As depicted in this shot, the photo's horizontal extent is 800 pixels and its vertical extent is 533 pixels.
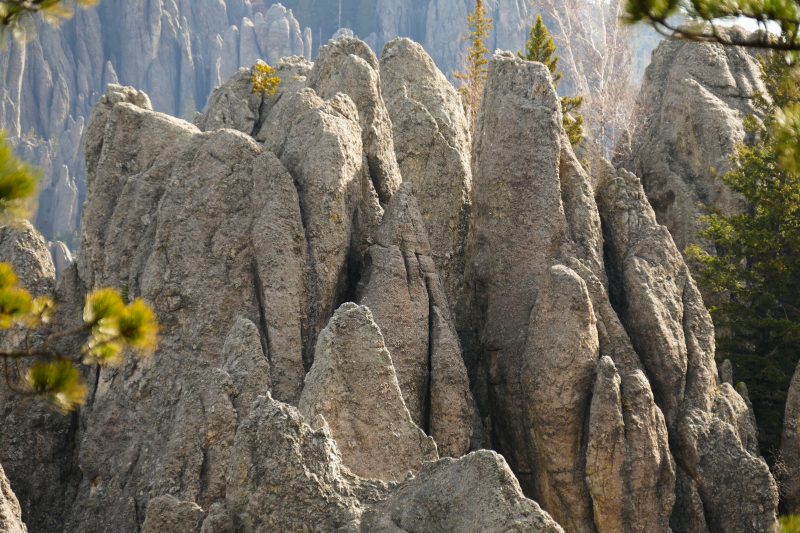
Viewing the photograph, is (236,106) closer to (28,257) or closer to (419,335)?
(28,257)

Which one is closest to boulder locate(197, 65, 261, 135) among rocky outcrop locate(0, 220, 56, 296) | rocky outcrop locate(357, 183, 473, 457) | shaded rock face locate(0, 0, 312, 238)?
rocky outcrop locate(0, 220, 56, 296)

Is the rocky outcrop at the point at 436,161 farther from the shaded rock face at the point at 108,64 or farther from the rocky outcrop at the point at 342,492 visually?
the shaded rock face at the point at 108,64

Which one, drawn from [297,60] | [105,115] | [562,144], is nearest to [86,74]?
[297,60]

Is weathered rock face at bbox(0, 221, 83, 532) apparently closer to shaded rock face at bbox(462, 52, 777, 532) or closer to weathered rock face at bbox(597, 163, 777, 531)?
shaded rock face at bbox(462, 52, 777, 532)

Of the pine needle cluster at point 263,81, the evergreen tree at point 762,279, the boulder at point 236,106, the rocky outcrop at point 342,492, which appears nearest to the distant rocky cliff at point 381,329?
the rocky outcrop at point 342,492

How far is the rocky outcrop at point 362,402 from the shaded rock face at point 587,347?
3.68m

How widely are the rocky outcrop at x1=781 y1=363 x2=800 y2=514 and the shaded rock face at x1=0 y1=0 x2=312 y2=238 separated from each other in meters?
94.2

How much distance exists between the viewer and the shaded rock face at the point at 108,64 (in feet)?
295

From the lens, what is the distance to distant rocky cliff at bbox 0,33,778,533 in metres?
10.0

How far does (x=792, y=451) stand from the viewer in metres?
13.7

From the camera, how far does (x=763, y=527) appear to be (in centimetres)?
1165

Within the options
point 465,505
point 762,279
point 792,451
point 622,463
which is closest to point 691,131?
point 762,279

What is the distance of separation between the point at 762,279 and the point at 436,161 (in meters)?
11.3

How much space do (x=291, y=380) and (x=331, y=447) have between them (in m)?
4.39
